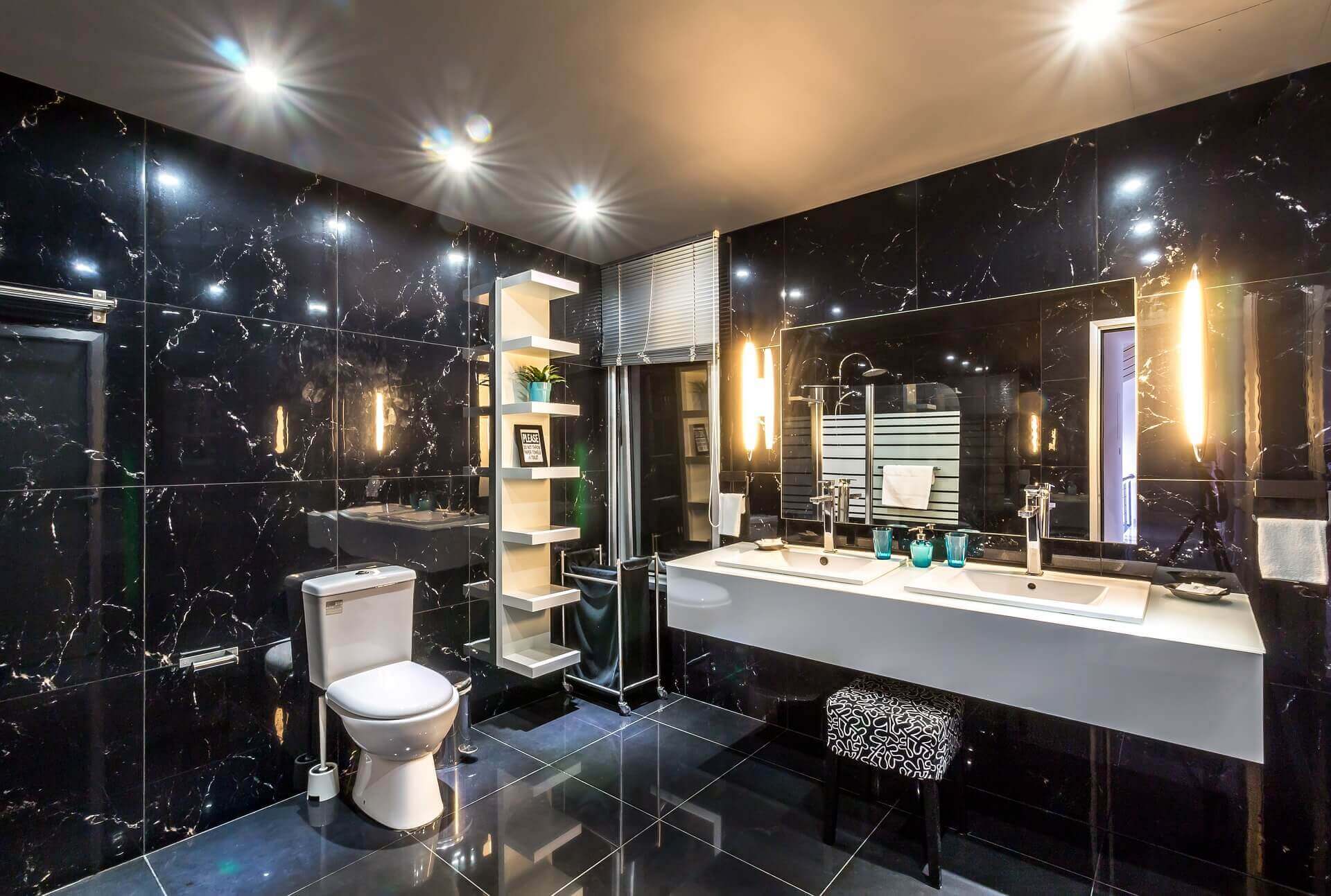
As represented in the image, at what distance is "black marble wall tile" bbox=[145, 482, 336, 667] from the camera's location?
2.16 metres

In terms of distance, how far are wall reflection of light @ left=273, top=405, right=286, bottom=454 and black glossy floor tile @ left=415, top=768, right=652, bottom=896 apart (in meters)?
1.56

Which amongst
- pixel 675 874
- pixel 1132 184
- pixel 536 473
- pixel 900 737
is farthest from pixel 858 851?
pixel 1132 184

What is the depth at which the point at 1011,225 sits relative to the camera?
240 cm

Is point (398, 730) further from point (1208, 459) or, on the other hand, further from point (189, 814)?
point (1208, 459)

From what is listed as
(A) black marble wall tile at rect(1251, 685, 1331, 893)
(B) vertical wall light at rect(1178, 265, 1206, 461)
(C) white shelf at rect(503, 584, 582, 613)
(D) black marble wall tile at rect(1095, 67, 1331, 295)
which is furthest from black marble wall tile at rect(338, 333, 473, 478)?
(A) black marble wall tile at rect(1251, 685, 1331, 893)

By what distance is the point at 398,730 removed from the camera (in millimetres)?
2143

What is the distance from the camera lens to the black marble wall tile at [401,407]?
8.71 ft

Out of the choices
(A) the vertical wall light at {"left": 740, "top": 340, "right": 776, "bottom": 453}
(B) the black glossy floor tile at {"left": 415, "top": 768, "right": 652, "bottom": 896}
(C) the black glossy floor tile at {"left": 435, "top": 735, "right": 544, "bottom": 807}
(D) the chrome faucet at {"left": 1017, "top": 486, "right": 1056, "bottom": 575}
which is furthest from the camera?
(A) the vertical wall light at {"left": 740, "top": 340, "right": 776, "bottom": 453}

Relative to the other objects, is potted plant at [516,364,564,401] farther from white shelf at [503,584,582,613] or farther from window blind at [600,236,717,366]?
white shelf at [503,584,582,613]

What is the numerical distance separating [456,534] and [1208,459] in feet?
9.88

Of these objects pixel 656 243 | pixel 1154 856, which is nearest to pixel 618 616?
pixel 656 243

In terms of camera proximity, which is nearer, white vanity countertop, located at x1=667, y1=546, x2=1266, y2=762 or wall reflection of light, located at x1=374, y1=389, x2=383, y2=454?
white vanity countertop, located at x1=667, y1=546, x2=1266, y2=762

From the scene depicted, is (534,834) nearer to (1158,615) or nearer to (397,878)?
(397,878)

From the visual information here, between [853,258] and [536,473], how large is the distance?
1.76 meters
